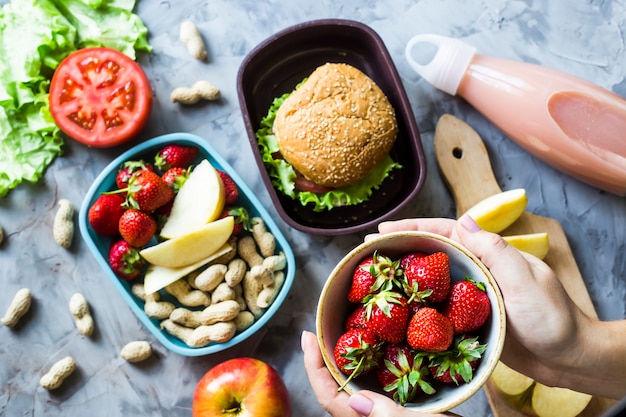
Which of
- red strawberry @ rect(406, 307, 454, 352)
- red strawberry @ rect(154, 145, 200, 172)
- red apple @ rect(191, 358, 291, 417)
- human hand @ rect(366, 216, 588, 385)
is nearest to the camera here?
red strawberry @ rect(406, 307, 454, 352)

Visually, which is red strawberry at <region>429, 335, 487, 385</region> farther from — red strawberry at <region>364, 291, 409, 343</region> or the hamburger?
the hamburger

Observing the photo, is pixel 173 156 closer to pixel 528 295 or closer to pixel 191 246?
pixel 191 246

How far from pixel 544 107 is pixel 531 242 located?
0.28 m

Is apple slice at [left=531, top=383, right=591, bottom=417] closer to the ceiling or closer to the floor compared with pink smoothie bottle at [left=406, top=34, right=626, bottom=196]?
closer to the floor

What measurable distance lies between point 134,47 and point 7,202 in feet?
1.47

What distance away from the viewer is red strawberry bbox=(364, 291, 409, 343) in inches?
33.2

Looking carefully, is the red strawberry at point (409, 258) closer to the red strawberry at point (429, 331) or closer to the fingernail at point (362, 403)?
Answer: the red strawberry at point (429, 331)

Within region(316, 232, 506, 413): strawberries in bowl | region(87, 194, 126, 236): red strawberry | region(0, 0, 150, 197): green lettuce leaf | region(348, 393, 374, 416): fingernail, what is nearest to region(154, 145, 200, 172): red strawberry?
region(87, 194, 126, 236): red strawberry


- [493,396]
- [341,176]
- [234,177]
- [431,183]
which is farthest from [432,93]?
[493,396]

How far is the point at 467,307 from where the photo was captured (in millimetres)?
851

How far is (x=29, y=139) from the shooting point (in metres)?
1.40

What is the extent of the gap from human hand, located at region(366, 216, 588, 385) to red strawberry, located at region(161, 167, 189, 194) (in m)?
0.47

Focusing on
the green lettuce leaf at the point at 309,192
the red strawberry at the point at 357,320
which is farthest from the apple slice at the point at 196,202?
the red strawberry at the point at 357,320

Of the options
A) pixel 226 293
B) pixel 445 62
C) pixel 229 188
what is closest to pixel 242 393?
pixel 226 293
